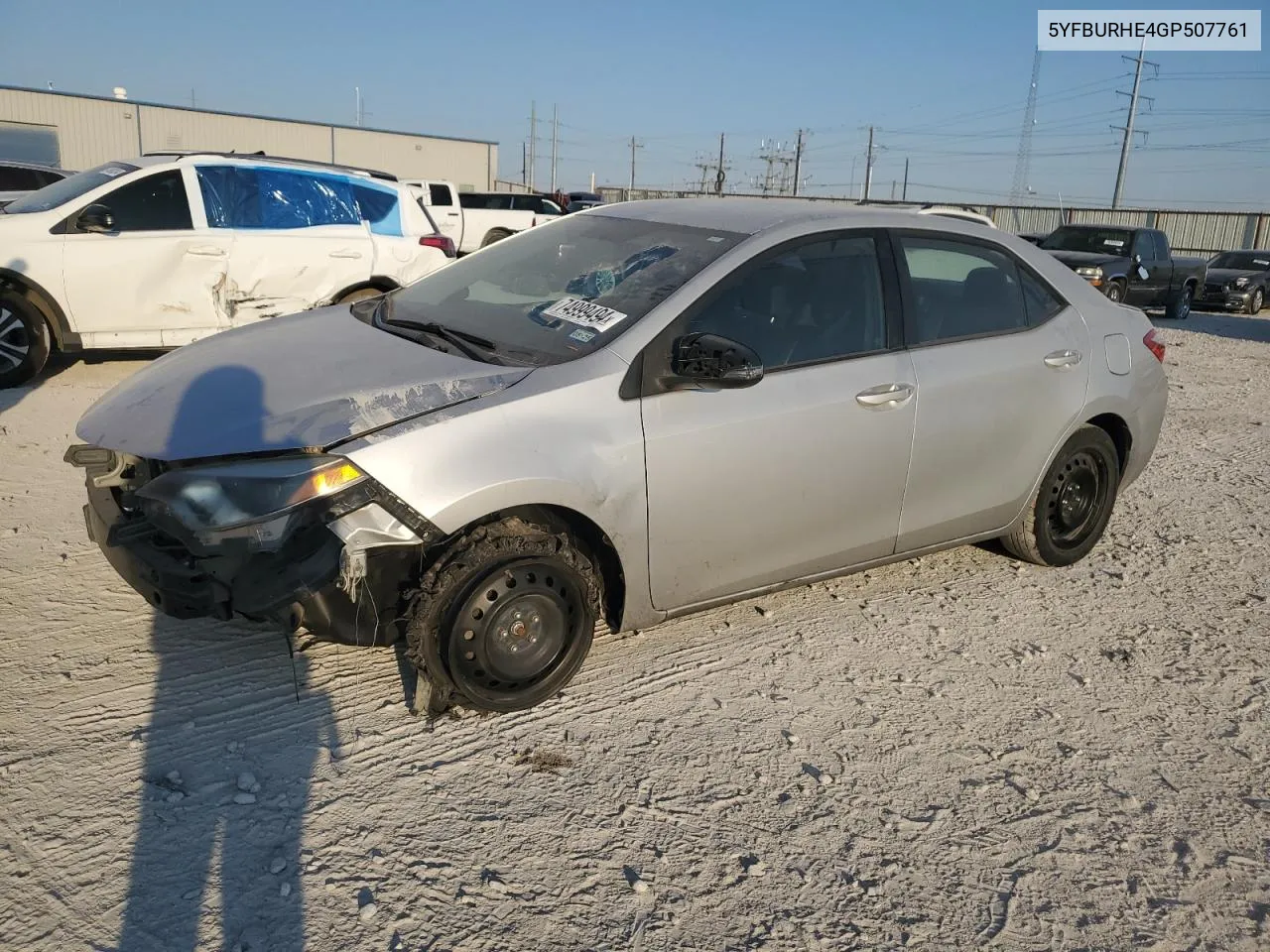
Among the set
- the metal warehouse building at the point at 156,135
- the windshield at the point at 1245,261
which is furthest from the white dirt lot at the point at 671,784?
the metal warehouse building at the point at 156,135

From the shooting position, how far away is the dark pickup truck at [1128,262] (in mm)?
16625

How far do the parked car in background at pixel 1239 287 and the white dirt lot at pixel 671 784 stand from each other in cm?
1884

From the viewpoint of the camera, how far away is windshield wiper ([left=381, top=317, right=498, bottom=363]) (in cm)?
344

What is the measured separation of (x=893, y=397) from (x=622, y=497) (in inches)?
50.2

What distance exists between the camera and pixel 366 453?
2.84m

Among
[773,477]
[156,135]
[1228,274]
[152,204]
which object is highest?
[156,135]

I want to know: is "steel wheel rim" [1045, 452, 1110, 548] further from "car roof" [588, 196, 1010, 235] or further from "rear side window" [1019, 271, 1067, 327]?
"car roof" [588, 196, 1010, 235]

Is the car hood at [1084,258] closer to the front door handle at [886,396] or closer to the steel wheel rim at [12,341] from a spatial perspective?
the front door handle at [886,396]

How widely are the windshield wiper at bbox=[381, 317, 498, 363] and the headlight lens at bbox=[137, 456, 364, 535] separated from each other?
755 millimetres

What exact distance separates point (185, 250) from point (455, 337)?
5360 millimetres

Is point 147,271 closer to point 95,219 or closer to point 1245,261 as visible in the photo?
point 95,219

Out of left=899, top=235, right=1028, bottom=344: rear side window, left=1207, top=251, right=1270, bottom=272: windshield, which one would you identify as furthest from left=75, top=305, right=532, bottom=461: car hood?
left=1207, top=251, right=1270, bottom=272: windshield

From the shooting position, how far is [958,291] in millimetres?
4242

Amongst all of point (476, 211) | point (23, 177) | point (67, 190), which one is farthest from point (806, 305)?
point (476, 211)
